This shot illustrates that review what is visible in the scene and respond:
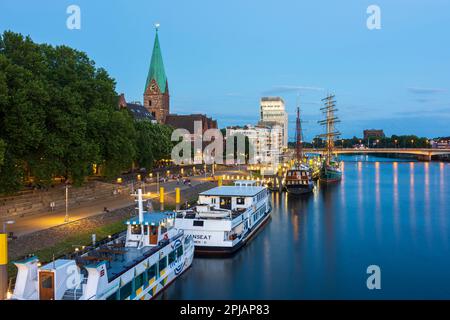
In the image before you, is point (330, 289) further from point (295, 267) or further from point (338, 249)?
point (338, 249)

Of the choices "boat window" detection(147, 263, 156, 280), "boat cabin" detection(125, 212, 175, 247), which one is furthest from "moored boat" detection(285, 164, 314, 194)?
"boat window" detection(147, 263, 156, 280)

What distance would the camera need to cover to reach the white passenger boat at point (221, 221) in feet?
98.6

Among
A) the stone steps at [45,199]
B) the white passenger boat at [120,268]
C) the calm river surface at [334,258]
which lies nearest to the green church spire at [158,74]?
the calm river surface at [334,258]

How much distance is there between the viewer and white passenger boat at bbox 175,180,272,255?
98.6 feet

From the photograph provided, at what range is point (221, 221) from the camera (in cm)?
3009

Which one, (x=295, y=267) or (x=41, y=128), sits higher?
(x=41, y=128)

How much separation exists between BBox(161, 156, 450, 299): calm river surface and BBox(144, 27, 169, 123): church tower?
83.5 metres

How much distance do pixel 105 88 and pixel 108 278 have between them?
27.2 meters

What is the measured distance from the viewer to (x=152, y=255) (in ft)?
72.8

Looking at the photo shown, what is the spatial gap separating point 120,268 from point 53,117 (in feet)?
52.8

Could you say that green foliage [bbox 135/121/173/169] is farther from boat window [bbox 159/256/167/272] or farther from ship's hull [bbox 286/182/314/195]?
boat window [bbox 159/256/167/272]

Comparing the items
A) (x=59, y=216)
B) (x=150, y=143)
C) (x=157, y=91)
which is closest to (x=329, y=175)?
(x=150, y=143)

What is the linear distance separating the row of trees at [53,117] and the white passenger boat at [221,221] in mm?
9366
